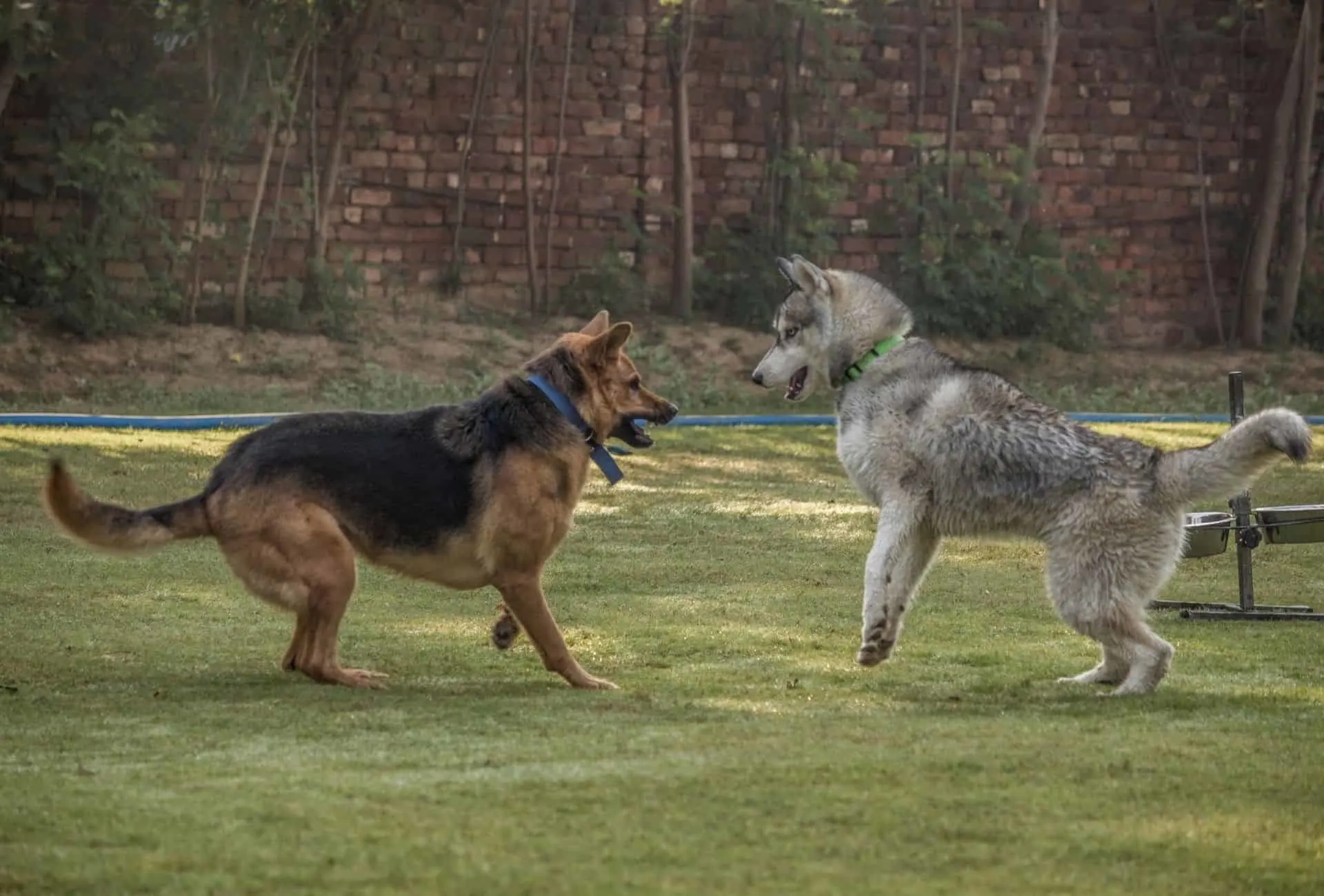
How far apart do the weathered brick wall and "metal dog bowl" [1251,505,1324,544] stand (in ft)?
46.2

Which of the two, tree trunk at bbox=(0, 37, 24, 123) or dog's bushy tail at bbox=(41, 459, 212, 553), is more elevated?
tree trunk at bbox=(0, 37, 24, 123)

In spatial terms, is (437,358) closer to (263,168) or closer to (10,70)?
(263,168)

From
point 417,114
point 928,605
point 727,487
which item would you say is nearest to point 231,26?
point 417,114

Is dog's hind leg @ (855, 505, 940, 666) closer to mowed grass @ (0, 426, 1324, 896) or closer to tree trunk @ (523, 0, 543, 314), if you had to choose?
mowed grass @ (0, 426, 1324, 896)

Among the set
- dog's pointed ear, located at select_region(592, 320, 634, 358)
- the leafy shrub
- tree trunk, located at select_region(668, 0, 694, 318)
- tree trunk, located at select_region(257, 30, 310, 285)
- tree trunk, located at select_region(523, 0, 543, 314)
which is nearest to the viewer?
dog's pointed ear, located at select_region(592, 320, 634, 358)

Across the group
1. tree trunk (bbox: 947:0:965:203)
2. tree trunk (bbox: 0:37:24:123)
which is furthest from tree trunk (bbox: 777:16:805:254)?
tree trunk (bbox: 0:37:24:123)

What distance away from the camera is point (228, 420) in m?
16.8

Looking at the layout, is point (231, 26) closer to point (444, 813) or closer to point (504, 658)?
point (504, 658)

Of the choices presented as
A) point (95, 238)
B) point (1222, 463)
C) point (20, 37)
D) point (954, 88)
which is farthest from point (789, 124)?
point (1222, 463)

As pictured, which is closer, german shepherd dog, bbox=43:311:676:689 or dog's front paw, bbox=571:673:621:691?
german shepherd dog, bbox=43:311:676:689

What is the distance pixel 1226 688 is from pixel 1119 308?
18008 millimetres

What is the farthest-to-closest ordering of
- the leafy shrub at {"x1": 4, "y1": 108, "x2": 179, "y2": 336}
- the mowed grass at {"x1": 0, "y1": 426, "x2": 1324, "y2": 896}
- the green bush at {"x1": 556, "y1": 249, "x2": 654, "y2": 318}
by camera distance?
the green bush at {"x1": 556, "y1": 249, "x2": 654, "y2": 318} < the leafy shrub at {"x1": 4, "y1": 108, "x2": 179, "y2": 336} < the mowed grass at {"x1": 0, "y1": 426, "x2": 1324, "y2": 896}

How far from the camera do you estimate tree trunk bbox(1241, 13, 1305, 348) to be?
24.7 metres

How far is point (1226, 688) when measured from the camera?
759 cm
